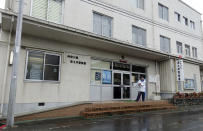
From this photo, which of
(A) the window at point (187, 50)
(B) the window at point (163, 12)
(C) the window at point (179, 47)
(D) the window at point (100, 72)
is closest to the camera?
(D) the window at point (100, 72)

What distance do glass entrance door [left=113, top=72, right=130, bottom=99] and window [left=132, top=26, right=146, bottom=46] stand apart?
3238 mm

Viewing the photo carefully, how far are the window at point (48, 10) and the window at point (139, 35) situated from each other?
6.72 metres

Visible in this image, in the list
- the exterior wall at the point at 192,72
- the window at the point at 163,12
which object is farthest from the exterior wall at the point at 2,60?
the exterior wall at the point at 192,72

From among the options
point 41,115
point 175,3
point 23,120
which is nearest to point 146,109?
point 41,115

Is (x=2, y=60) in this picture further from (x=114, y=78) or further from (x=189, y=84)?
(x=189, y=84)

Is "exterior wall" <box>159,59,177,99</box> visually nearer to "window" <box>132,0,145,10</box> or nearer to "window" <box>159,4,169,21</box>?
"window" <box>159,4,169,21</box>

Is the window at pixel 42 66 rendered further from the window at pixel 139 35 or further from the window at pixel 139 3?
the window at pixel 139 3

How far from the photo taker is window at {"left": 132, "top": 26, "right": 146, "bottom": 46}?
46.1ft

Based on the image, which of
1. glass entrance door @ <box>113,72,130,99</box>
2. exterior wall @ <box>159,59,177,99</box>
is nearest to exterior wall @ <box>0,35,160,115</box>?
glass entrance door @ <box>113,72,130,99</box>

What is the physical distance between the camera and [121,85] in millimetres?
12656

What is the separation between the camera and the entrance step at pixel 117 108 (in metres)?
8.69

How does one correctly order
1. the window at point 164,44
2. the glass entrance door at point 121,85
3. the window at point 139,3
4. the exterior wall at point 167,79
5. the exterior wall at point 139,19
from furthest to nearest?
the window at point 164,44, the window at point 139,3, the exterior wall at point 167,79, the glass entrance door at point 121,85, the exterior wall at point 139,19

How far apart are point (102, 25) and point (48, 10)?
4.13 m

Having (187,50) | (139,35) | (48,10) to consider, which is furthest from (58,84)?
(187,50)
